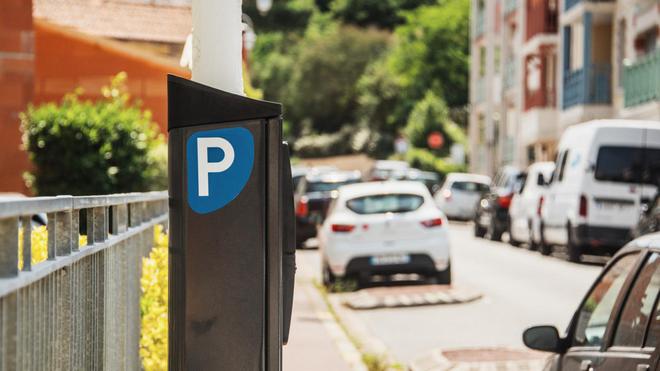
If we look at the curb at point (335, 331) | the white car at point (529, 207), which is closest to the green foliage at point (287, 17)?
the white car at point (529, 207)

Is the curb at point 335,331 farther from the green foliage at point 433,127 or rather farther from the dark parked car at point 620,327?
the green foliage at point 433,127

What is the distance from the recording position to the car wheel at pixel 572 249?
2244cm

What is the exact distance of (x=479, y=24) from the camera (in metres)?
64.1

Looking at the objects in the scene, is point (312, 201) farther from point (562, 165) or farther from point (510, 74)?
point (510, 74)

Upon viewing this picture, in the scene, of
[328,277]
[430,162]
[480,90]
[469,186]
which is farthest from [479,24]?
[328,277]

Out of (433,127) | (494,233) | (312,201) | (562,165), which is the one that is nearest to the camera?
(562,165)

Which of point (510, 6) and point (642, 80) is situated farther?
point (510, 6)

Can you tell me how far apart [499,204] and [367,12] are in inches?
2743

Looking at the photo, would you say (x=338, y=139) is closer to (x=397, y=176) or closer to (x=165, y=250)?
(x=397, y=176)

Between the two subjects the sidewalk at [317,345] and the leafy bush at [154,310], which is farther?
the sidewalk at [317,345]

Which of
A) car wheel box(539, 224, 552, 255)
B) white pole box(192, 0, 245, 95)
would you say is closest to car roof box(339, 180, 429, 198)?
car wheel box(539, 224, 552, 255)

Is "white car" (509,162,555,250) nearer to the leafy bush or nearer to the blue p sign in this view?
the leafy bush

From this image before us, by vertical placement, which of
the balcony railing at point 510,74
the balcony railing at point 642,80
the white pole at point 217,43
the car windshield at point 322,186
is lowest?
the car windshield at point 322,186

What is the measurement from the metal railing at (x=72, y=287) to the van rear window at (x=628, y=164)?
15762 mm
